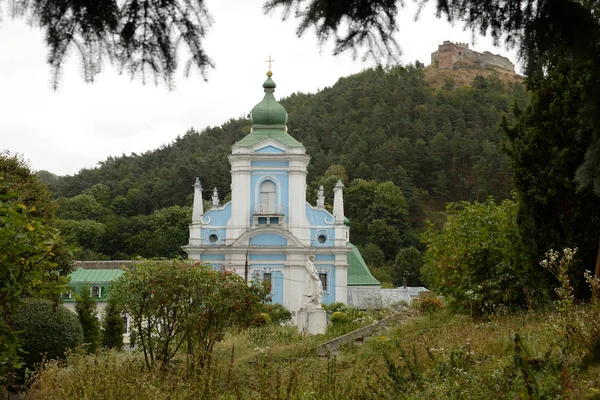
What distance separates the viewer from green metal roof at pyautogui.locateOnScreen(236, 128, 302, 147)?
128ft

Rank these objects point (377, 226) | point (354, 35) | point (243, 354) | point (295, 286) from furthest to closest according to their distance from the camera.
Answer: point (377, 226), point (295, 286), point (243, 354), point (354, 35)

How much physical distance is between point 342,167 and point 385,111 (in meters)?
14.8

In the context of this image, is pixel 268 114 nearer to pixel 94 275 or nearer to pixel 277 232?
pixel 277 232

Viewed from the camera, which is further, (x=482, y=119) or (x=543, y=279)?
(x=482, y=119)

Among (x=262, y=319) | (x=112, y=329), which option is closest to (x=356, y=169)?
(x=112, y=329)

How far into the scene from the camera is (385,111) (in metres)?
88.6

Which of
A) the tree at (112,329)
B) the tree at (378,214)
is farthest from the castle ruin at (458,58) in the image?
the tree at (112,329)

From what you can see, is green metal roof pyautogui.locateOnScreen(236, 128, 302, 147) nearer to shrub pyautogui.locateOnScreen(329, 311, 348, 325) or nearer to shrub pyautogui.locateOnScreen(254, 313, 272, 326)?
shrub pyautogui.locateOnScreen(254, 313, 272, 326)

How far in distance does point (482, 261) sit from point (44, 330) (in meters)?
9.16

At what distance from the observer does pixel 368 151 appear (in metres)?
81.2

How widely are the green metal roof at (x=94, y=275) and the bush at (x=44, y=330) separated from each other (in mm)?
24791

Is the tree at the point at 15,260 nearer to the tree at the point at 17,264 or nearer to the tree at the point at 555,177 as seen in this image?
the tree at the point at 17,264

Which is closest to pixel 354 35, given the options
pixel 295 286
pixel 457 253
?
pixel 457 253

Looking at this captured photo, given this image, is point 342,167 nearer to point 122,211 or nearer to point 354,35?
point 122,211
